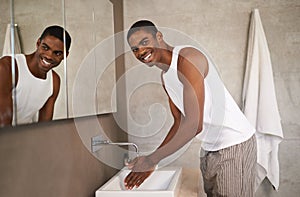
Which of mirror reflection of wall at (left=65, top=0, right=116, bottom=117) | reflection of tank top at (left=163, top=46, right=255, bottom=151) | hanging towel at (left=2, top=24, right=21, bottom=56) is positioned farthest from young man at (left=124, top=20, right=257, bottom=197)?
hanging towel at (left=2, top=24, right=21, bottom=56)

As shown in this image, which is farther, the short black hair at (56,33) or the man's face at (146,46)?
the man's face at (146,46)

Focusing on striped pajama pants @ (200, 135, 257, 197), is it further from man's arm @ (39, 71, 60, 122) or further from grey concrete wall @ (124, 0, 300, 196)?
man's arm @ (39, 71, 60, 122)

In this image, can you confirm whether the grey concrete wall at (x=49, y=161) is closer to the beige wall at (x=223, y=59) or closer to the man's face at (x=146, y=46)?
the beige wall at (x=223, y=59)

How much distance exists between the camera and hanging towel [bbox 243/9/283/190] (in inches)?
83.0

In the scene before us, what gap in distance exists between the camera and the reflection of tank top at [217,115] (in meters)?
1.60

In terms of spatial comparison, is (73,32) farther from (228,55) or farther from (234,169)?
(228,55)

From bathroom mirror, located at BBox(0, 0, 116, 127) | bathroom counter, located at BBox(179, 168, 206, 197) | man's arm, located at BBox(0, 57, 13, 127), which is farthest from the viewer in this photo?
bathroom counter, located at BBox(179, 168, 206, 197)

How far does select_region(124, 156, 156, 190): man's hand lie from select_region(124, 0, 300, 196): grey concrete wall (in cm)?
70

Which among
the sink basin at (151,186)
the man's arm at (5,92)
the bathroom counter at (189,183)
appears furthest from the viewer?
the bathroom counter at (189,183)

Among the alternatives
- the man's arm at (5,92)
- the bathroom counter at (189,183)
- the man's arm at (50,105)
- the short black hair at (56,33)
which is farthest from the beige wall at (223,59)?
the man's arm at (5,92)

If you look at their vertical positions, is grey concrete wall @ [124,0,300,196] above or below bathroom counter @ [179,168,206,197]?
above

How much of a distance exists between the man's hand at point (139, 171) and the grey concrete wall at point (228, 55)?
703mm

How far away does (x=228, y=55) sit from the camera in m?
2.26

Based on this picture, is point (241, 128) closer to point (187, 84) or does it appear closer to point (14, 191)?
point (187, 84)
